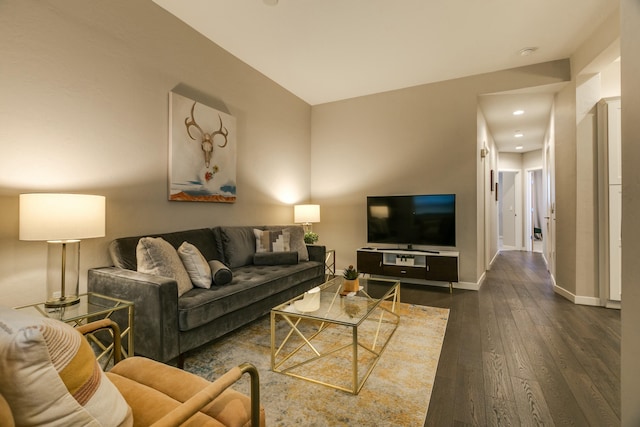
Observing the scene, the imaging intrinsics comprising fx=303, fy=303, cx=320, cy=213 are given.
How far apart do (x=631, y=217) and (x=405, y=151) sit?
3541 millimetres

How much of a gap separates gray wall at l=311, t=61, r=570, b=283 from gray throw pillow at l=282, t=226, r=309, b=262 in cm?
145

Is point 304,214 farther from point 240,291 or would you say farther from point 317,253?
point 240,291

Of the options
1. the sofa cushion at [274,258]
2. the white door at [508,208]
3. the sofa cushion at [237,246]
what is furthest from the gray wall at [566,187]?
the white door at [508,208]

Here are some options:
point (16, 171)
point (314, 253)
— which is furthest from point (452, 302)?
point (16, 171)

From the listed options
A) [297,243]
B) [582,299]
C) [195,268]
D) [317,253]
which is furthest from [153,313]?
[582,299]

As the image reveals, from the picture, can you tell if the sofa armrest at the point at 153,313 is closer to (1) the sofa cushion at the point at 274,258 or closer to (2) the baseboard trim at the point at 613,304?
(1) the sofa cushion at the point at 274,258

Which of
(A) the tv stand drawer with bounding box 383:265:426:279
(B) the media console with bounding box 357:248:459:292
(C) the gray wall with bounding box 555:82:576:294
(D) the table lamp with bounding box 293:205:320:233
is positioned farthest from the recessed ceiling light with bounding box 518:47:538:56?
(D) the table lamp with bounding box 293:205:320:233

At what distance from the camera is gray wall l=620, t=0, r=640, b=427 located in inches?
46.0

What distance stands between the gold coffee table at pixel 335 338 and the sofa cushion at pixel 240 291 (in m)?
0.33

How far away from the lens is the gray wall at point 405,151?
4.18 metres

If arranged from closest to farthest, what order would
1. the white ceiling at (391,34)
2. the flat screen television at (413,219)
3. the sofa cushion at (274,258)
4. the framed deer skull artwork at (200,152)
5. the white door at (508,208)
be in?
the white ceiling at (391,34) → the framed deer skull artwork at (200,152) → the sofa cushion at (274,258) → the flat screen television at (413,219) → the white door at (508,208)

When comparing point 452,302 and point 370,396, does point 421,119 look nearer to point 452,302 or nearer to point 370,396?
point 452,302

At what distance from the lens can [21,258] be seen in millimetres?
1988

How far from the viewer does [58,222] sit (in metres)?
1.76
